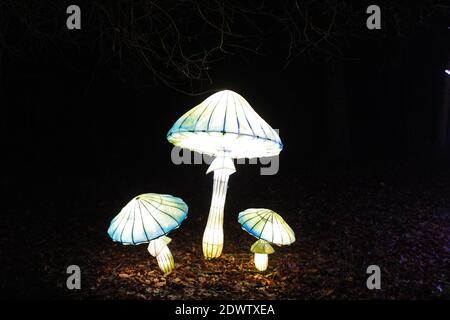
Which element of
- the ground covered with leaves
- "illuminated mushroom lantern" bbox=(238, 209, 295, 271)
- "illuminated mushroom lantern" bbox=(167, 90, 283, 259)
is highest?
"illuminated mushroom lantern" bbox=(167, 90, 283, 259)

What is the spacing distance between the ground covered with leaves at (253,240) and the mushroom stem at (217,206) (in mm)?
316

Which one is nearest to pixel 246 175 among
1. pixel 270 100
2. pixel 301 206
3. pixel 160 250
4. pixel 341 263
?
pixel 301 206

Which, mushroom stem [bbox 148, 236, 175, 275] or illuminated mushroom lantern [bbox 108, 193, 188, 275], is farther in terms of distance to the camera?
mushroom stem [bbox 148, 236, 175, 275]

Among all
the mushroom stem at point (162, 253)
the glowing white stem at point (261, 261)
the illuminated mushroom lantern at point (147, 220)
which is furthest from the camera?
the glowing white stem at point (261, 261)

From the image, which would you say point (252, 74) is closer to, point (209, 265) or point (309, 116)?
point (309, 116)

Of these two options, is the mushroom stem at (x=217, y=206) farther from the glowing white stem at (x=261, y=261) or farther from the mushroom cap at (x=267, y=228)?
the glowing white stem at (x=261, y=261)

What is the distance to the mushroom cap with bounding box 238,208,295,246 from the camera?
6.12 metres

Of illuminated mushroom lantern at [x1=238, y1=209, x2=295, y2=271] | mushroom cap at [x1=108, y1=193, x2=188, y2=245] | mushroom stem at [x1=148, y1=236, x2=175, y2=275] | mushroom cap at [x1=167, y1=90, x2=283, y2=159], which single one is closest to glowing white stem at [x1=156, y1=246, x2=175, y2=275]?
mushroom stem at [x1=148, y1=236, x2=175, y2=275]

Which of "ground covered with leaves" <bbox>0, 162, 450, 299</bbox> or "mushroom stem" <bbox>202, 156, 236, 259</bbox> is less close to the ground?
"mushroom stem" <bbox>202, 156, 236, 259</bbox>

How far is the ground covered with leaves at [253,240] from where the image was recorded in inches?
248

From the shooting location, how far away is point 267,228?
616 cm

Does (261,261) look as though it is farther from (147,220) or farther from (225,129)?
(225,129)

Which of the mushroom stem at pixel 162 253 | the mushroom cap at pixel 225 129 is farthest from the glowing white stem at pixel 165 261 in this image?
the mushroom cap at pixel 225 129

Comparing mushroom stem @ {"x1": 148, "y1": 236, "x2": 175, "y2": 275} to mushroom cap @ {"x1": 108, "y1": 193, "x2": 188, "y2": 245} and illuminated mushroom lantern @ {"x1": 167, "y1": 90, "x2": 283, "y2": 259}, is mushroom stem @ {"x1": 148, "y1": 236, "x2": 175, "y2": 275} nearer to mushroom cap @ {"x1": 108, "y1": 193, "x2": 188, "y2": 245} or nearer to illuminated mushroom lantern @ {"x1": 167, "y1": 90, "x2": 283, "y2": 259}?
mushroom cap @ {"x1": 108, "y1": 193, "x2": 188, "y2": 245}
